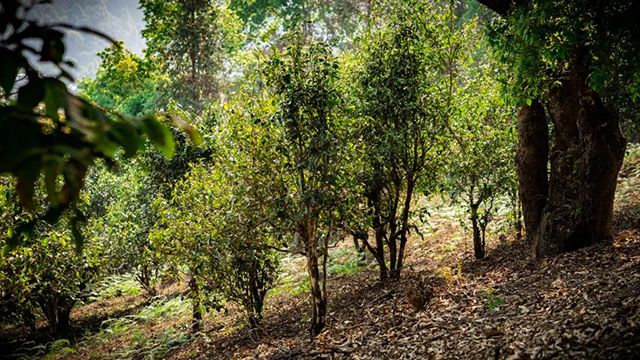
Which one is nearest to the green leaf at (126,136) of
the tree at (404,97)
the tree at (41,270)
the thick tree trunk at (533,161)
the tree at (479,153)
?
the tree at (41,270)

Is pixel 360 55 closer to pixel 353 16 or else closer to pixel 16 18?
pixel 16 18

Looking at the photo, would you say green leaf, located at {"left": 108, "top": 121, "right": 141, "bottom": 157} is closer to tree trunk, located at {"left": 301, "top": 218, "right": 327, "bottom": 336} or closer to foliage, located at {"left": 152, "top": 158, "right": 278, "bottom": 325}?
foliage, located at {"left": 152, "top": 158, "right": 278, "bottom": 325}

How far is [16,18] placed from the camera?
118 cm

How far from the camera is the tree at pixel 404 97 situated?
6.96 m

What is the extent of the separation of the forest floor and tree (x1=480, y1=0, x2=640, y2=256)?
475 millimetres

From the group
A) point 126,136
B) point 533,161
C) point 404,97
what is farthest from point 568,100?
point 126,136

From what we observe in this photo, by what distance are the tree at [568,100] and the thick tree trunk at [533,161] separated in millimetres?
14

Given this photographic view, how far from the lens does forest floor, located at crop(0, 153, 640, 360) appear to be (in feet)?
12.2

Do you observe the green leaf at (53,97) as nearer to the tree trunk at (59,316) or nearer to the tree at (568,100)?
the tree at (568,100)

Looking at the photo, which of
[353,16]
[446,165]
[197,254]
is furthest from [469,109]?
[353,16]

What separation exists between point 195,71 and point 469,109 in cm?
1869

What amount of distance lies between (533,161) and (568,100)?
996mm

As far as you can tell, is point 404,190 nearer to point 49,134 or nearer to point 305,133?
point 305,133

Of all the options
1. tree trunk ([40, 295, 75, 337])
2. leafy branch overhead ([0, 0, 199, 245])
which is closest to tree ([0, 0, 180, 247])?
leafy branch overhead ([0, 0, 199, 245])
